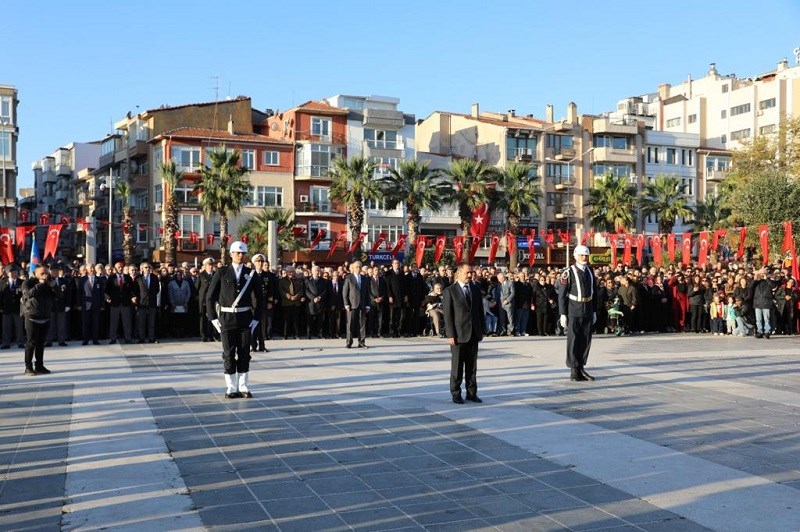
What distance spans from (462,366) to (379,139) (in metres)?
62.0

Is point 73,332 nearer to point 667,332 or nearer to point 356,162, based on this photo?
point 667,332

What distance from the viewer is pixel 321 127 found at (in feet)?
229

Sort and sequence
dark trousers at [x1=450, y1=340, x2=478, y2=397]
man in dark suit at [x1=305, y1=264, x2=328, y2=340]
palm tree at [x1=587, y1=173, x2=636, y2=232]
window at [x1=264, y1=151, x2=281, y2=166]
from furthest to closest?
window at [x1=264, y1=151, x2=281, y2=166]
palm tree at [x1=587, y1=173, x2=636, y2=232]
man in dark suit at [x1=305, y1=264, x2=328, y2=340]
dark trousers at [x1=450, y1=340, x2=478, y2=397]

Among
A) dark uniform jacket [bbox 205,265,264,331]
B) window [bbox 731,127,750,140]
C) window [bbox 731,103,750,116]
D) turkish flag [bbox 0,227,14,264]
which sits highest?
window [bbox 731,103,750,116]

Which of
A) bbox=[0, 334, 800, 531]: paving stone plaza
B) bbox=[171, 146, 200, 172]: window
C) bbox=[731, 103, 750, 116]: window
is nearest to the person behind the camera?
bbox=[0, 334, 800, 531]: paving stone plaza

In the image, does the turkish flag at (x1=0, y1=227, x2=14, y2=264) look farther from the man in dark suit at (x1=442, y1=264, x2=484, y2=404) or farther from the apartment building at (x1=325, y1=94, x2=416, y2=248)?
the apartment building at (x1=325, y1=94, x2=416, y2=248)

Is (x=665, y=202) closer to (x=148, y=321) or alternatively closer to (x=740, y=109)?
(x=740, y=109)

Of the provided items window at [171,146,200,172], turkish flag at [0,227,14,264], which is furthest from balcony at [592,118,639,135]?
turkish flag at [0,227,14,264]

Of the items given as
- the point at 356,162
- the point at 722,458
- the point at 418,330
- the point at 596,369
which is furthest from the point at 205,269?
the point at 356,162

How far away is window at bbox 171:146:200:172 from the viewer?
6512 cm

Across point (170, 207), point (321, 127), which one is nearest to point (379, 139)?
point (321, 127)

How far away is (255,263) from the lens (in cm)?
1794

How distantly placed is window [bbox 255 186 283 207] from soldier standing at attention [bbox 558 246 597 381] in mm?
54629

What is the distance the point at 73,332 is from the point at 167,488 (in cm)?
1610
